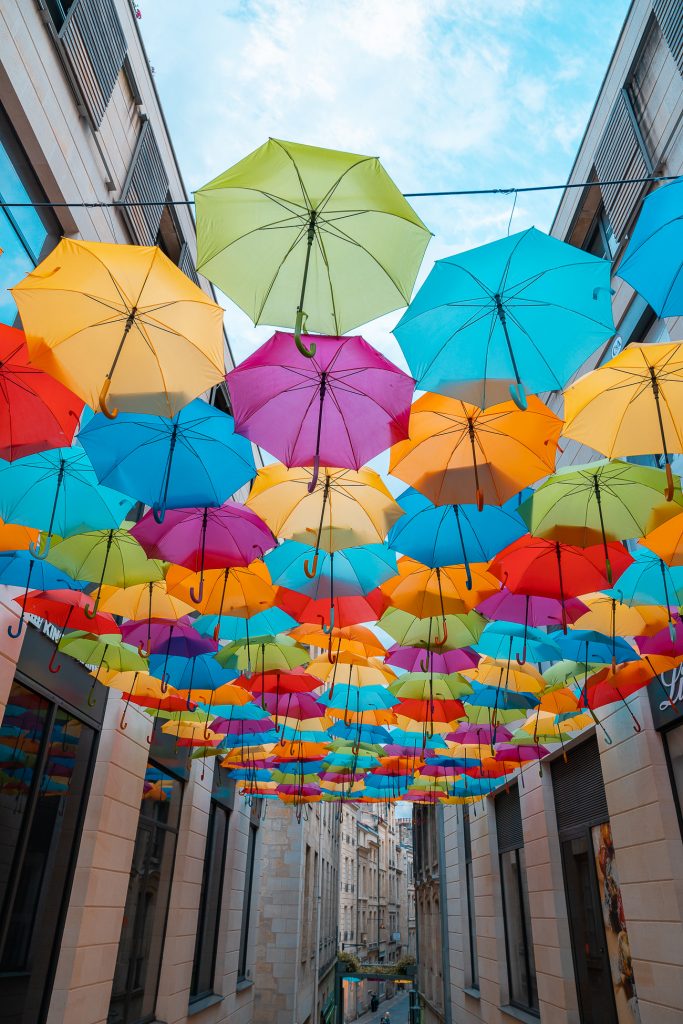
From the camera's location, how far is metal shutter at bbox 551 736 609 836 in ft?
29.0

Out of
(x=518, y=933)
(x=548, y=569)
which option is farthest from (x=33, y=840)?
(x=518, y=933)

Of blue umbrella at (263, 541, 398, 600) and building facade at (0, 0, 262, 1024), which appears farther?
blue umbrella at (263, 541, 398, 600)

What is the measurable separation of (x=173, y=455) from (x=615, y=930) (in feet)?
26.3

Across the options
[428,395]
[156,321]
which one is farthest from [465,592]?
[156,321]

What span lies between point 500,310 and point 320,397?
114 cm

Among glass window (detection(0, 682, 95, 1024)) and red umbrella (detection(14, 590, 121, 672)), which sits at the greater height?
red umbrella (detection(14, 590, 121, 672))

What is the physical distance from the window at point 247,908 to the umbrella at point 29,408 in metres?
14.8

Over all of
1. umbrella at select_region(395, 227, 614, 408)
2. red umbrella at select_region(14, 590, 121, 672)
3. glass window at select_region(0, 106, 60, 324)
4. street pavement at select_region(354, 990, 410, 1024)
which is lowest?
street pavement at select_region(354, 990, 410, 1024)

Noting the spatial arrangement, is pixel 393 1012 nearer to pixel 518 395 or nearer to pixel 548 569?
pixel 548 569

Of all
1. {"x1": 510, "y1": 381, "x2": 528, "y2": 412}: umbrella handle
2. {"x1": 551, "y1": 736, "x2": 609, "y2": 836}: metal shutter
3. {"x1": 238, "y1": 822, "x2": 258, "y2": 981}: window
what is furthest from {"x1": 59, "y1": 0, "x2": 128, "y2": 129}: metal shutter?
{"x1": 238, "y1": 822, "x2": 258, "y2": 981}: window

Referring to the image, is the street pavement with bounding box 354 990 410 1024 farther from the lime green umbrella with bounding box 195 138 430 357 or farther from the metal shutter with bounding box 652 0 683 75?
the metal shutter with bounding box 652 0 683 75

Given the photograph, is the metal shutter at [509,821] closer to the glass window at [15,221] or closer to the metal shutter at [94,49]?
→ the glass window at [15,221]

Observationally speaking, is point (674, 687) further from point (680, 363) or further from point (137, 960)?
point (137, 960)

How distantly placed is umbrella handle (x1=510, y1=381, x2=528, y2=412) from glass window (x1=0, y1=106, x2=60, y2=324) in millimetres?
3696
